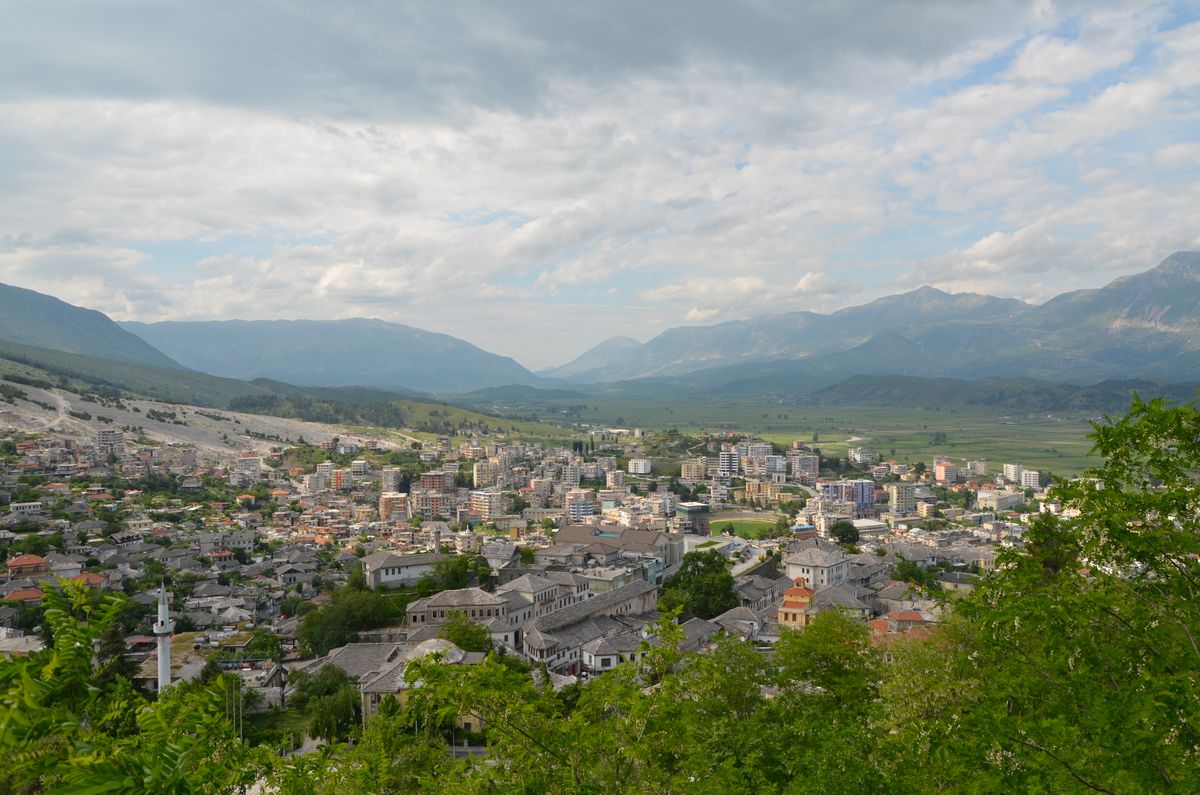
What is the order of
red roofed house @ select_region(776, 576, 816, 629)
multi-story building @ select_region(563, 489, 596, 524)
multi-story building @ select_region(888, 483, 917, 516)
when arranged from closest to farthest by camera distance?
red roofed house @ select_region(776, 576, 816, 629) → multi-story building @ select_region(563, 489, 596, 524) → multi-story building @ select_region(888, 483, 917, 516)

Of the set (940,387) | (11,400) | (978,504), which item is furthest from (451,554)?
(940,387)

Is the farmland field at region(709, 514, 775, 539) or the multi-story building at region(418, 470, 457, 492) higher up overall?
the multi-story building at region(418, 470, 457, 492)

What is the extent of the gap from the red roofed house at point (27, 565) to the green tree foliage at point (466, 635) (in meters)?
22.7

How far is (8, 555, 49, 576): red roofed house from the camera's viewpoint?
115 ft

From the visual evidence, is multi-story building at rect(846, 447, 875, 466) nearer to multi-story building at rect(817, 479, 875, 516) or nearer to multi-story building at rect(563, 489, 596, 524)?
multi-story building at rect(817, 479, 875, 516)

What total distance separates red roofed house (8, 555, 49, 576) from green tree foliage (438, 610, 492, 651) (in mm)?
22705

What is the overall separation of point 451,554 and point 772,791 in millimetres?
33260

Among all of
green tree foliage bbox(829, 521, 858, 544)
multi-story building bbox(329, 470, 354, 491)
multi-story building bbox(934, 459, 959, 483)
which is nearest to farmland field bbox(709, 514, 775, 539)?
green tree foliage bbox(829, 521, 858, 544)

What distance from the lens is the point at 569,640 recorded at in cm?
2644

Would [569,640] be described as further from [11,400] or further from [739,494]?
[11,400]

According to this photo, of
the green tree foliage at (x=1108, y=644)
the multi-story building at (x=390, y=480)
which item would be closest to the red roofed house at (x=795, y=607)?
the green tree foliage at (x=1108, y=644)

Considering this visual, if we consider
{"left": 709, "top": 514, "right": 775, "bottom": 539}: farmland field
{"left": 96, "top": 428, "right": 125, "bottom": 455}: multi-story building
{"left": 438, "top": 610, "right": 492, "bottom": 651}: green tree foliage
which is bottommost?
{"left": 709, "top": 514, "right": 775, "bottom": 539}: farmland field

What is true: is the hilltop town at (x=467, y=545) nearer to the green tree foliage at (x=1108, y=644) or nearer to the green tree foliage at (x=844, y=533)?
the green tree foliage at (x=844, y=533)

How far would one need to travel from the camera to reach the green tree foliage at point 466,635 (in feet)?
77.1
